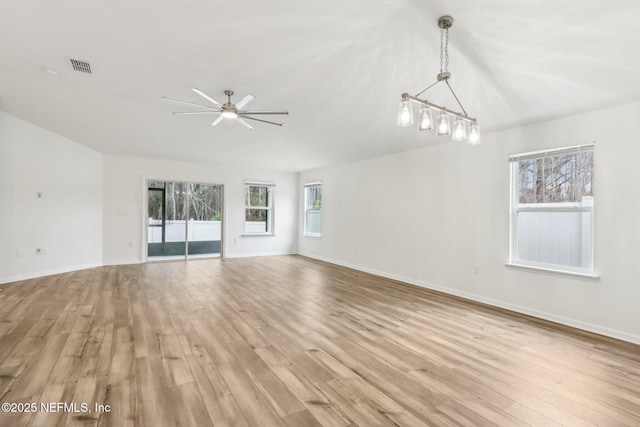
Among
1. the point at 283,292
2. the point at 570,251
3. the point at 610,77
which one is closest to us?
the point at 610,77

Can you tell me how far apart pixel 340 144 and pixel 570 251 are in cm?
371

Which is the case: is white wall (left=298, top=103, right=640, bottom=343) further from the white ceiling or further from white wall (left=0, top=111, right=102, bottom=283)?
white wall (left=0, top=111, right=102, bottom=283)

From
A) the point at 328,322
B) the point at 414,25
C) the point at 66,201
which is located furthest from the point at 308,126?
the point at 66,201

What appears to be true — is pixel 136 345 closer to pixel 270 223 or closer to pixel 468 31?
pixel 468 31

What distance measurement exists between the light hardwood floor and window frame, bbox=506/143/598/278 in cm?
68

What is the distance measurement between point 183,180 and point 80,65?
14.8 feet

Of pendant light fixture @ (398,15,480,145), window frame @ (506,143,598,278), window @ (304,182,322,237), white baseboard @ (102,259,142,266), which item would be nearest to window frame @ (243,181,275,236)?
window @ (304,182,322,237)

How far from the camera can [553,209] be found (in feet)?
11.7

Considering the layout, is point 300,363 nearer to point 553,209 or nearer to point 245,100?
point 245,100

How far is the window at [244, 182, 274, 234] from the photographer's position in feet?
26.7

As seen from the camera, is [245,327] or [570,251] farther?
[570,251]

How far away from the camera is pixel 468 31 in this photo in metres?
2.12

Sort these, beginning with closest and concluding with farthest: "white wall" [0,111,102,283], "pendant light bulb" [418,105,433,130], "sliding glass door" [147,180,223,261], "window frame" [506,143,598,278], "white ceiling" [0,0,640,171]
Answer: "white ceiling" [0,0,640,171] < "pendant light bulb" [418,105,433,130] < "window frame" [506,143,598,278] < "white wall" [0,111,102,283] < "sliding glass door" [147,180,223,261]

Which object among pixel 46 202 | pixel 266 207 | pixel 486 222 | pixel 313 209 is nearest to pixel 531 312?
pixel 486 222
